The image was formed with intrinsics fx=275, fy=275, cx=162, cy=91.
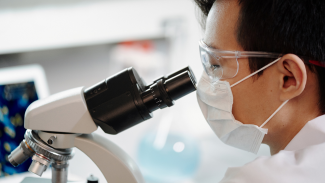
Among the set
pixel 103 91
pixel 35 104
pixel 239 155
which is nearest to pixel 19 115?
pixel 35 104

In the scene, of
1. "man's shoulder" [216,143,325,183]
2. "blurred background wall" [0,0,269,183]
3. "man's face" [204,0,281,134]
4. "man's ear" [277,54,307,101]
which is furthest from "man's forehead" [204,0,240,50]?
"blurred background wall" [0,0,269,183]

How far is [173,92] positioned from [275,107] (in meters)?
0.26

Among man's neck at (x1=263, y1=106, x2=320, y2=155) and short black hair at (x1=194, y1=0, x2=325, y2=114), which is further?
man's neck at (x1=263, y1=106, x2=320, y2=155)

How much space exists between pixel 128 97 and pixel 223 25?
0.28 metres

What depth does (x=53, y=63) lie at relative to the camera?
154 cm

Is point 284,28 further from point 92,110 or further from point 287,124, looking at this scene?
point 92,110

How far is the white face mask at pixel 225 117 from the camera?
0.69m

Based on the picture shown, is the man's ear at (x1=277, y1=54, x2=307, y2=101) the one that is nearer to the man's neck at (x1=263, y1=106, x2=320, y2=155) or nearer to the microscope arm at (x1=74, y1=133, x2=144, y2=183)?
the man's neck at (x1=263, y1=106, x2=320, y2=155)

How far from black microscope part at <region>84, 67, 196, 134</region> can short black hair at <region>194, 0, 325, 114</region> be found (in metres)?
0.17

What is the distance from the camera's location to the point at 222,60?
0.67 m

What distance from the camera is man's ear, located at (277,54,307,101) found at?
1.92 ft

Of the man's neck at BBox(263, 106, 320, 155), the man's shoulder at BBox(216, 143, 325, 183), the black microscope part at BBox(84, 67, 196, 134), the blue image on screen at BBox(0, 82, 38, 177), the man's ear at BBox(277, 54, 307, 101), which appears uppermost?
the blue image on screen at BBox(0, 82, 38, 177)

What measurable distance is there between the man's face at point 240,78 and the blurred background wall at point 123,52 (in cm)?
47

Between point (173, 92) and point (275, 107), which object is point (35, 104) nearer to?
point (173, 92)
